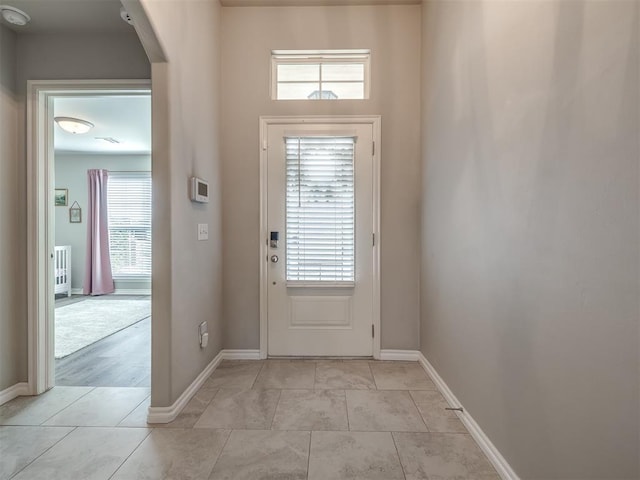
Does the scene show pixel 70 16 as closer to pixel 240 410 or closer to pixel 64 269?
pixel 240 410

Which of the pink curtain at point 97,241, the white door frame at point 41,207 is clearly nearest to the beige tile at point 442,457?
the white door frame at point 41,207

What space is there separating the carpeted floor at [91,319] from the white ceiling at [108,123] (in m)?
2.39

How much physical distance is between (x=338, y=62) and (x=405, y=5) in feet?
2.41

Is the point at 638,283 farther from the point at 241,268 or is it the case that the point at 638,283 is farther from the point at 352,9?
the point at 352,9

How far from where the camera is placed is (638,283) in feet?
2.53

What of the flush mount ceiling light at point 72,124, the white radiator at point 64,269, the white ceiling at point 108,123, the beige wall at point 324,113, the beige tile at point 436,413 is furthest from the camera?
the white radiator at point 64,269

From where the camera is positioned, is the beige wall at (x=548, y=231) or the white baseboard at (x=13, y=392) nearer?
the beige wall at (x=548, y=231)

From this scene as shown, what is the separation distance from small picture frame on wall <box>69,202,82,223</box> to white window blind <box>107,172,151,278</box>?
0.56 meters

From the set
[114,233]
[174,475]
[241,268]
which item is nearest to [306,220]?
[241,268]

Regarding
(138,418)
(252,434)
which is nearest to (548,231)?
(252,434)

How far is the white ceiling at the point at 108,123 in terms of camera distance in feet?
11.3

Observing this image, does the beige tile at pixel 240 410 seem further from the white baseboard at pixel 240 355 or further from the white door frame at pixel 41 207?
the white door frame at pixel 41 207

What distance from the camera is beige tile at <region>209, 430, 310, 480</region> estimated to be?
4.44 ft

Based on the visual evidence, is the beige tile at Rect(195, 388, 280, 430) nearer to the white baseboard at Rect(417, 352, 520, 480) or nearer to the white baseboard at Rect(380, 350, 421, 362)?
the white baseboard at Rect(380, 350, 421, 362)
